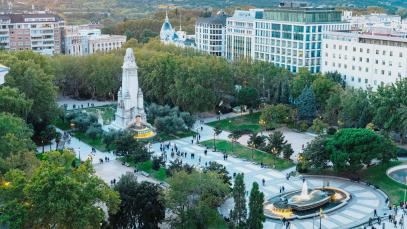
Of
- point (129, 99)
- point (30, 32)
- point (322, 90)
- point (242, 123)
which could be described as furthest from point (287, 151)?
point (30, 32)

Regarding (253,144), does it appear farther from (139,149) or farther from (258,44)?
(258,44)

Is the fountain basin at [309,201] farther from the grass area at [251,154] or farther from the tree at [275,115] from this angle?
the tree at [275,115]

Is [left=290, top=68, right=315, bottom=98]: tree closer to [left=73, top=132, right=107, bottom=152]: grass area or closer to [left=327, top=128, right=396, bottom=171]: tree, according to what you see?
[left=327, top=128, right=396, bottom=171]: tree

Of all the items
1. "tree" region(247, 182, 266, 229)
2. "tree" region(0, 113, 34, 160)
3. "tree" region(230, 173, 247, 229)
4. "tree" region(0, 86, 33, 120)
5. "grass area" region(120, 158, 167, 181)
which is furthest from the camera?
"tree" region(0, 86, 33, 120)

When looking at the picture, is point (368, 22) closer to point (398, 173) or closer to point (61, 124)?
point (398, 173)

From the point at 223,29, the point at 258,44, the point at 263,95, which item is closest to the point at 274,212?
the point at 263,95

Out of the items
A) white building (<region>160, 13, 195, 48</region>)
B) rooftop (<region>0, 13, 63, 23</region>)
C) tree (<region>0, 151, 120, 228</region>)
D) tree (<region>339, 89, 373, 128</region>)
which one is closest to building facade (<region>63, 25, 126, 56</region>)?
rooftop (<region>0, 13, 63, 23</region>)

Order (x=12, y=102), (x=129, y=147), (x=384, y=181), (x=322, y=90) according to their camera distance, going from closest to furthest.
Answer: (x=384, y=181), (x=129, y=147), (x=12, y=102), (x=322, y=90)
